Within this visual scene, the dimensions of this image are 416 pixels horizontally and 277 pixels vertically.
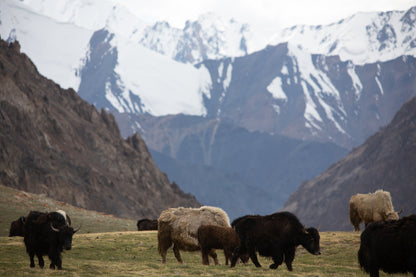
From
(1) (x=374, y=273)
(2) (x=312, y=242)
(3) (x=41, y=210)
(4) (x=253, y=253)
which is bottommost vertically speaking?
(1) (x=374, y=273)

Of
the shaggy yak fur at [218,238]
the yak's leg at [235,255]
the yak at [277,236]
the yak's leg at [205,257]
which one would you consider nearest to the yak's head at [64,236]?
the shaggy yak fur at [218,238]

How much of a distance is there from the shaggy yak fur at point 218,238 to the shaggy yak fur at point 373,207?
48.3ft

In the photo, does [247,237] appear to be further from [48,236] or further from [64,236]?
[48,236]

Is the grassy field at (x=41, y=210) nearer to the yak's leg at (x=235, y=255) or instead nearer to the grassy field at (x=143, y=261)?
the grassy field at (x=143, y=261)

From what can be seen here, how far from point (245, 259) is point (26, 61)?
6382 inches

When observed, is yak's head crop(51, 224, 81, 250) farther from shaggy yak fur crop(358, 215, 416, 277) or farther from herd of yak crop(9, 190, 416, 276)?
shaggy yak fur crop(358, 215, 416, 277)

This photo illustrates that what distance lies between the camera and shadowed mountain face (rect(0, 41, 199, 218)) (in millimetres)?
135375

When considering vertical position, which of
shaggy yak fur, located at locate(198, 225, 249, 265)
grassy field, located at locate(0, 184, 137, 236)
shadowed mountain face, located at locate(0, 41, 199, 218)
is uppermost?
shadowed mountain face, located at locate(0, 41, 199, 218)

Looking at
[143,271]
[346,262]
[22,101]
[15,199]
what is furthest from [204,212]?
[22,101]

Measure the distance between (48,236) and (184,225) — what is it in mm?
6428

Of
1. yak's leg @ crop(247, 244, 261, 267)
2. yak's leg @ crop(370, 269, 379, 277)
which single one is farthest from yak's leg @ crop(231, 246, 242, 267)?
yak's leg @ crop(370, 269, 379, 277)

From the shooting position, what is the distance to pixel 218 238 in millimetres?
26656

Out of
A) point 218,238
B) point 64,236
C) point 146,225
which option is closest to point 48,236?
point 64,236

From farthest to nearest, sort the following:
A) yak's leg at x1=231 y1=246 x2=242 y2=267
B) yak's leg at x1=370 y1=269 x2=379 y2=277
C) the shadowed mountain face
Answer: the shadowed mountain face
yak's leg at x1=231 y1=246 x2=242 y2=267
yak's leg at x1=370 y1=269 x2=379 y2=277
